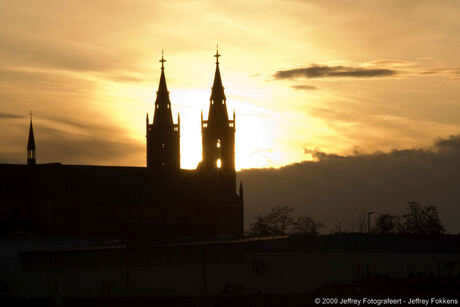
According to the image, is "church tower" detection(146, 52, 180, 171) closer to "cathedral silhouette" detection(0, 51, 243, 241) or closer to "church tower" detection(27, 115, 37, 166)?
"cathedral silhouette" detection(0, 51, 243, 241)

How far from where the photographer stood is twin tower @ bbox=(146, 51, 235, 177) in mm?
127188

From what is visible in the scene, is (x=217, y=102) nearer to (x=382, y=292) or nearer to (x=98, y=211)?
(x=98, y=211)

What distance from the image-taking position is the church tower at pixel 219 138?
127 m

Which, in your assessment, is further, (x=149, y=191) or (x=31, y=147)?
(x=31, y=147)

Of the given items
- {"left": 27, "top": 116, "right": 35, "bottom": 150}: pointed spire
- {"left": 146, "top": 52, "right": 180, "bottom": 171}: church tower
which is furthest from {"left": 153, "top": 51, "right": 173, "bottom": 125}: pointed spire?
{"left": 27, "top": 116, "right": 35, "bottom": 150}: pointed spire

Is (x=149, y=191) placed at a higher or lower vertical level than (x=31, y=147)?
lower

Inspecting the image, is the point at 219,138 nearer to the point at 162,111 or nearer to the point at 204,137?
the point at 204,137

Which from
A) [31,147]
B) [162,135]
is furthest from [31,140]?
[162,135]

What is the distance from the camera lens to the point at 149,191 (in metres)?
127

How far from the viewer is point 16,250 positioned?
2997 inches

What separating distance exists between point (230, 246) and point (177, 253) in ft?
11.4

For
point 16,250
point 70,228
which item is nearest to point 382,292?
point 16,250

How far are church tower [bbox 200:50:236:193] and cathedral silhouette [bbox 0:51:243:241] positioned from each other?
12 centimetres

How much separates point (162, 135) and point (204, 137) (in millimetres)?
6227
